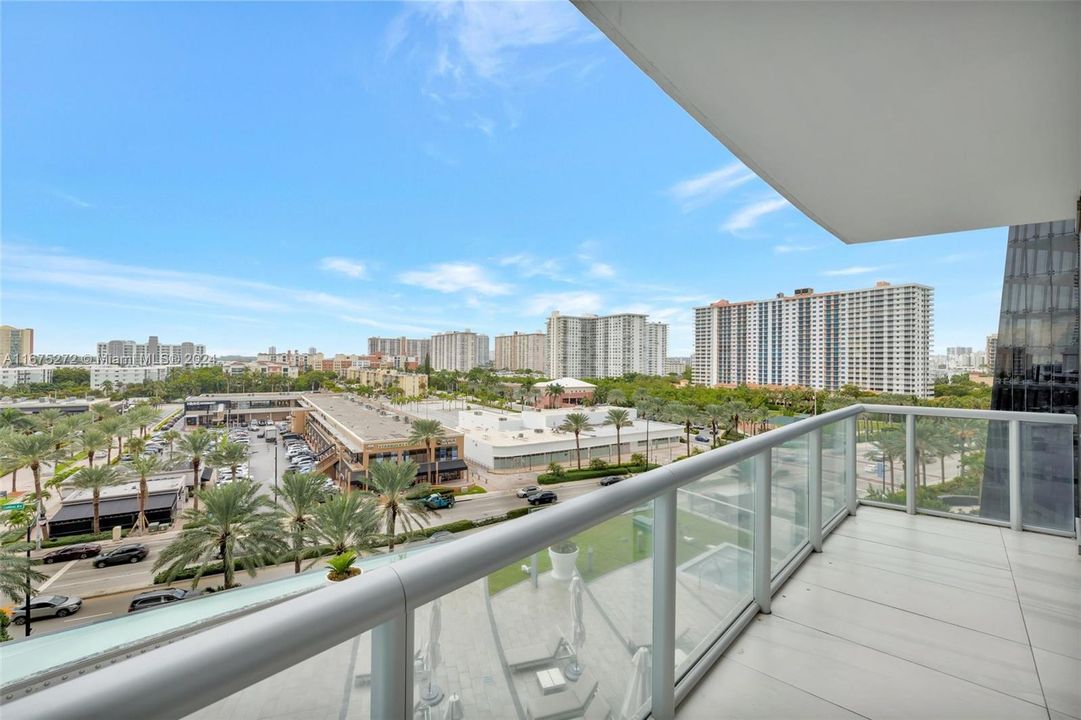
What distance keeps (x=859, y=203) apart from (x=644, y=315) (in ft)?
112

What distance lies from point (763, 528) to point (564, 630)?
→ 3.89ft

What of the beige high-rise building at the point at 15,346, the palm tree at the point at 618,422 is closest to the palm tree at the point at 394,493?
the beige high-rise building at the point at 15,346

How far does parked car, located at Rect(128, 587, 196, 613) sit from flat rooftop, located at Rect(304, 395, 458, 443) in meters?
5.67

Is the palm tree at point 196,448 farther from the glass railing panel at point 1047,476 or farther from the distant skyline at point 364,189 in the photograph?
the glass railing panel at point 1047,476

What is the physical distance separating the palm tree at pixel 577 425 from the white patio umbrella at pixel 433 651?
72.4ft

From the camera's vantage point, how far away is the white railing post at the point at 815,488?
2332mm

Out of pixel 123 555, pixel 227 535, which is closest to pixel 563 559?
pixel 227 535

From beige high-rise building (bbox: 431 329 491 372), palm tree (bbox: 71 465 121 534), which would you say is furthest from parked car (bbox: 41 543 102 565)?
beige high-rise building (bbox: 431 329 491 372)

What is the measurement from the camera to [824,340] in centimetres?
2577

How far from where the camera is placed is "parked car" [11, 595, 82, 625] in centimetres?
Result: 986

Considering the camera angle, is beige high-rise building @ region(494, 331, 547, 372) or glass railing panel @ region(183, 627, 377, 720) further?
beige high-rise building @ region(494, 331, 547, 372)

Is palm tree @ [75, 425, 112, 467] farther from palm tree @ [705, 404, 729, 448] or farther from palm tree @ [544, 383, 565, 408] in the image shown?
palm tree @ [705, 404, 729, 448]

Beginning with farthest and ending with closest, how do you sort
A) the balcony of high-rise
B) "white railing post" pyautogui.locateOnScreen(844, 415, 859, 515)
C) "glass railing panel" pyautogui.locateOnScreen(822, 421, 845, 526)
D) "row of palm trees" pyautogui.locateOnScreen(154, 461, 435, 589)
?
"row of palm trees" pyautogui.locateOnScreen(154, 461, 435, 589) < "white railing post" pyautogui.locateOnScreen(844, 415, 859, 515) < "glass railing panel" pyautogui.locateOnScreen(822, 421, 845, 526) < the balcony of high-rise

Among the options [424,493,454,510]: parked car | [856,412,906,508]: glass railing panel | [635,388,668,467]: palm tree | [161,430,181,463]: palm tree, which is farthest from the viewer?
[635,388,668,467]: palm tree
